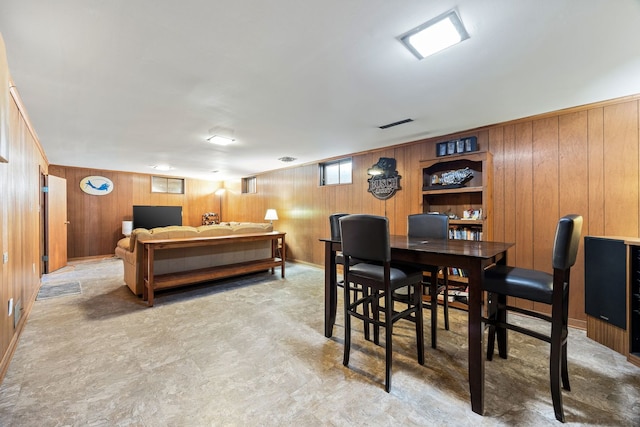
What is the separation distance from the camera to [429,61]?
1912 millimetres

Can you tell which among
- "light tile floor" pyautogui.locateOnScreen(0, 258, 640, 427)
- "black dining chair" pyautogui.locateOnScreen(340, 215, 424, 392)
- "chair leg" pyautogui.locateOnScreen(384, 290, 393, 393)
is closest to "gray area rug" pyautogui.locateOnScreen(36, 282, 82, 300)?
"light tile floor" pyautogui.locateOnScreen(0, 258, 640, 427)

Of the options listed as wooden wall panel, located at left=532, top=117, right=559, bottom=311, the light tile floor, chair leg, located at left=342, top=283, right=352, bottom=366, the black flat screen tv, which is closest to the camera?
the light tile floor

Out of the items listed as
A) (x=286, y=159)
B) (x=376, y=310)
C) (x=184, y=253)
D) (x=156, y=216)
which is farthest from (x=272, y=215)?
(x=376, y=310)

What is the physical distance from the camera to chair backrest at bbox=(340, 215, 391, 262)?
1.79 metres

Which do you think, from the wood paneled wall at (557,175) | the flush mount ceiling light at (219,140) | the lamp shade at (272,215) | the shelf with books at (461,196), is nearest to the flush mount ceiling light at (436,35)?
the shelf with books at (461,196)

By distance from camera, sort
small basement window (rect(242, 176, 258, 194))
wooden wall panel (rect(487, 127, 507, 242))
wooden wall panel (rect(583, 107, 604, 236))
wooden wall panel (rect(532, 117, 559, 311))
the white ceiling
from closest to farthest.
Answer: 1. the white ceiling
2. wooden wall panel (rect(583, 107, 604, 236))
3. wooden wall panel (rect(532, 117, 559, 311))
4. wooden wall panel (rect(487, 127, 507, 242))
5. small basement window (rect(242, 176, 258, 194))

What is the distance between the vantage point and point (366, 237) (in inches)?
73.7

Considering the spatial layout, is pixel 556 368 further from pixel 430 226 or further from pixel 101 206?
pixel 101 206

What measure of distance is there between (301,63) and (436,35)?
3.01 feet

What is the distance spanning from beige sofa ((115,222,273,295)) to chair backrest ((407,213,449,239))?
105 inches

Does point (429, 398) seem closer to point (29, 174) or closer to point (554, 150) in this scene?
point (554, 150)

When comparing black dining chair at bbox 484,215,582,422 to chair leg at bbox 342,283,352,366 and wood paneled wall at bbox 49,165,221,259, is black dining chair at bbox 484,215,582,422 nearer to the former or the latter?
chair leg at bbox 342,283,352,366

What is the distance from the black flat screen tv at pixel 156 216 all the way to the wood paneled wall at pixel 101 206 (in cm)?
21

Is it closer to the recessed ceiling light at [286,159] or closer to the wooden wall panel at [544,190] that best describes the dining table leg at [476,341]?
the wooden wall panel at [544,190]
